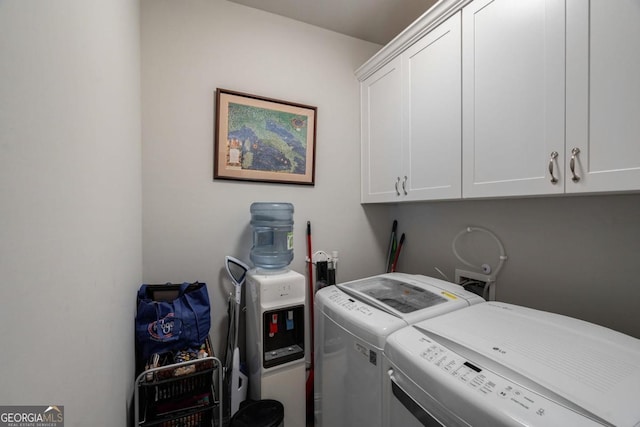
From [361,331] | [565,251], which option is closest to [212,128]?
[361,331]

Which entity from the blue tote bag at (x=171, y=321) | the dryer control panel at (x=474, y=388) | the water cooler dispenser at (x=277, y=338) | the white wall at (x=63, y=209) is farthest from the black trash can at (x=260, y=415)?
the dryer control panel at (x=474, y=388)

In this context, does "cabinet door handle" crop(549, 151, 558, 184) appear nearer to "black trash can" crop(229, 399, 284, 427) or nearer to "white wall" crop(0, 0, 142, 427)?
"white wall" crop(0, 0, 142, 427)

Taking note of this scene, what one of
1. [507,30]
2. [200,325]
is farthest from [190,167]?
[507,30]

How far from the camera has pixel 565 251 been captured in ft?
4.05

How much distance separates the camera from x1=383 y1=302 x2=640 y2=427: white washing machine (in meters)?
0.56

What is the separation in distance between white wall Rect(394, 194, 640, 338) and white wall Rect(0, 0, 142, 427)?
181cm

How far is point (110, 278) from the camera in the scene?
2.65 feet

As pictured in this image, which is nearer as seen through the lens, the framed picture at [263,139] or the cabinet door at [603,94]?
the cabinet door at [603,94]

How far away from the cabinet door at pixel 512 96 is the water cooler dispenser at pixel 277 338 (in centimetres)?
111

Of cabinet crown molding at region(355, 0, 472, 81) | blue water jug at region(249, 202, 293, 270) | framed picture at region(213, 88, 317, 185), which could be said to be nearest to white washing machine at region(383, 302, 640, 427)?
blue water jug at region(249, 202, 293, 270)

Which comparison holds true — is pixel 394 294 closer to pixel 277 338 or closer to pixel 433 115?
pixel 277 338

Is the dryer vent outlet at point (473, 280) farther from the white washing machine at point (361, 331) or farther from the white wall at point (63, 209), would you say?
the white wall at point (63, 209)

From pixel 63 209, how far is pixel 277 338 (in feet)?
4.29

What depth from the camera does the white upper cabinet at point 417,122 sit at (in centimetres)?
137
